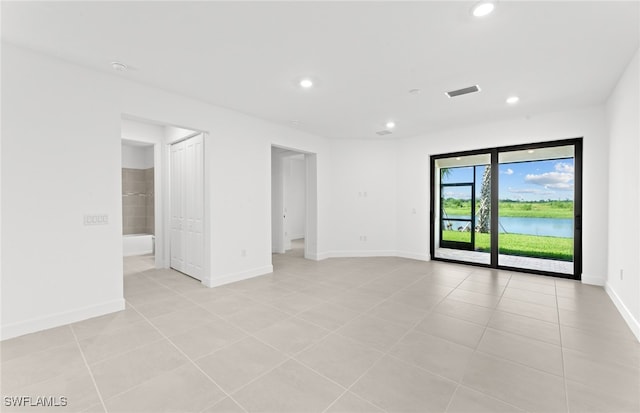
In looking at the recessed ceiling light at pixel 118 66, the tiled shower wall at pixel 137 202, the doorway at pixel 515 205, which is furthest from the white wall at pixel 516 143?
the tiled shower wall at pixel 137 202

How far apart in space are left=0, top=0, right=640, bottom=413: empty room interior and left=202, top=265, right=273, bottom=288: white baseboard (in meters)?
0.05

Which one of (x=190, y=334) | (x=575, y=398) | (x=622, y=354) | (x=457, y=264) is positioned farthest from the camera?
(x=457, y=264)

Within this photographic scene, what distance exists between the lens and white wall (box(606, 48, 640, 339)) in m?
2.78

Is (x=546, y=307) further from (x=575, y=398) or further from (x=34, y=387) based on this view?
(x=34, y=387)

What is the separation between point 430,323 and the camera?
115 inches

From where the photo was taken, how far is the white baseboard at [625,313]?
104 inches

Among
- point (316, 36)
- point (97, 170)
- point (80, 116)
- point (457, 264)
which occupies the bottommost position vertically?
point (457, 264)

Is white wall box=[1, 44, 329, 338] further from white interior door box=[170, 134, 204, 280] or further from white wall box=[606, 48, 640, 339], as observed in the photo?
white wall box=[606, 48, 640, 339]

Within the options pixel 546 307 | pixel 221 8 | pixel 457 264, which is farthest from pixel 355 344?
pixel 457 264

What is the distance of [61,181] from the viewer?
2.88 m

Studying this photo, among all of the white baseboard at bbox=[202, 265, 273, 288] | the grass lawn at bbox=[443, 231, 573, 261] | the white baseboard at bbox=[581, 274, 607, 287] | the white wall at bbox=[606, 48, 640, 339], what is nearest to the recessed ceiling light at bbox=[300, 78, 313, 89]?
the white baseboard at bbox=[202, 265, 273, 288]

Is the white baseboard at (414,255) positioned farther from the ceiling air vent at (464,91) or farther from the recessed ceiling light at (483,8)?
the recessed ceiling light at (483,8)

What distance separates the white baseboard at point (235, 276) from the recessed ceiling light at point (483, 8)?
438 centimetres

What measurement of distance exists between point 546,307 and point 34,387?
501 cm
